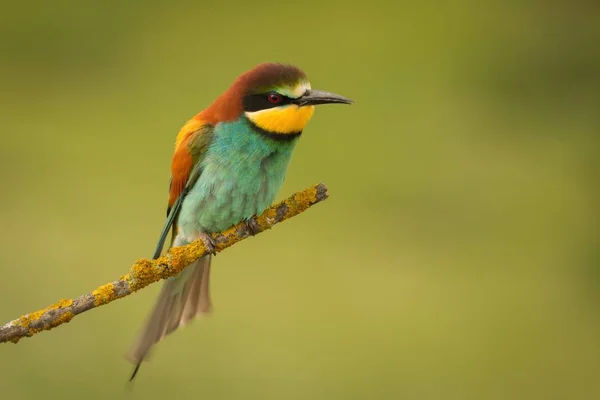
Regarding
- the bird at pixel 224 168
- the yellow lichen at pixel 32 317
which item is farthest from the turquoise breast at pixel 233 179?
the yellow lichen at pixel 32 317

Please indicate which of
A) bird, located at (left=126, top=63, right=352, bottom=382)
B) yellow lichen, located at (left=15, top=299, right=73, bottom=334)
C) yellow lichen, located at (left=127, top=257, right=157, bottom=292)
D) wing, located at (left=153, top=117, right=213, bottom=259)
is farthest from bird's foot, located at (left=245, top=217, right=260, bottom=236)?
yellow lichen, located at (left=15, top=299, right=73, bottom=334)

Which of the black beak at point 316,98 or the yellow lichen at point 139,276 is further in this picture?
the black beak at point 316,98

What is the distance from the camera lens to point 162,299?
1.73 metres

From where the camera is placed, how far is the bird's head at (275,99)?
151cm

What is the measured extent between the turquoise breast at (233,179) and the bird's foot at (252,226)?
0.19 ft

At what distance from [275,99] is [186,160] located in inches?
11.8

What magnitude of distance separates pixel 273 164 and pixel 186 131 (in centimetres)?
22

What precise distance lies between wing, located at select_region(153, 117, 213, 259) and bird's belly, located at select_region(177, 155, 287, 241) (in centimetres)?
2

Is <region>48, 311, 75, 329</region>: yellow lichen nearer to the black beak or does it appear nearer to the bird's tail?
the bird's tail

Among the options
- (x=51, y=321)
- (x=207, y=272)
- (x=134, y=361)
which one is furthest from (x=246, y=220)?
(x=51, y=321)

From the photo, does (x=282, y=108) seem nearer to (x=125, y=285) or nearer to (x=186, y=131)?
(x=186, y=131)

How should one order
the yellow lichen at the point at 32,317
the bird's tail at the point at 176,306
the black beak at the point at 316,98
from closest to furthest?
1. the yellow lichen at the point at 32,317
2. the black beak at the point at 316,98
3. the bird's tail at the point at 176,306

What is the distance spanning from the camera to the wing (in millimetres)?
1690

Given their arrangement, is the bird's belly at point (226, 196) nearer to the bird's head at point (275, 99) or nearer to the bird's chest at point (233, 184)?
the bird's chest at point (233, 184)
